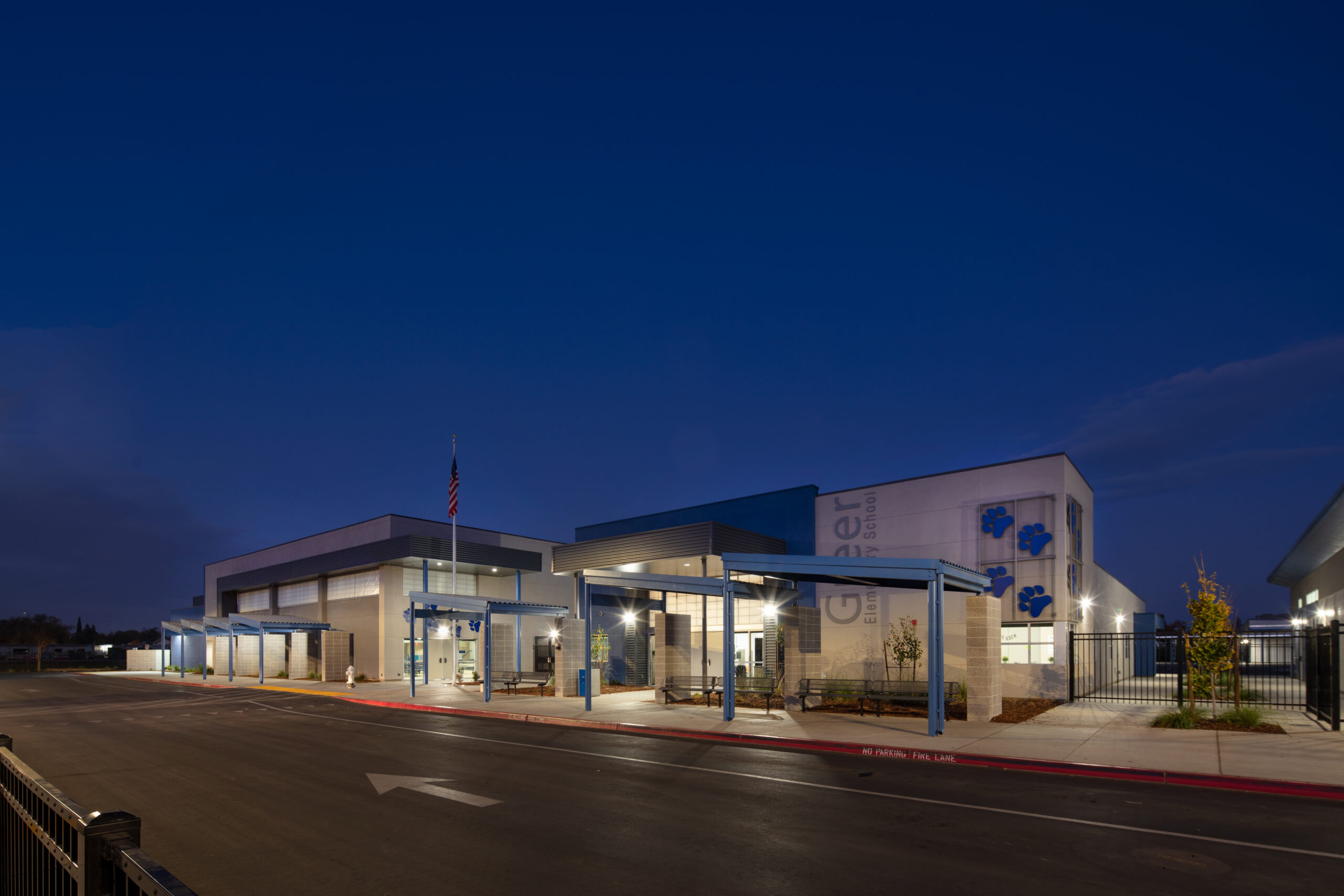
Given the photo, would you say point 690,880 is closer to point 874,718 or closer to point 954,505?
point 874,718

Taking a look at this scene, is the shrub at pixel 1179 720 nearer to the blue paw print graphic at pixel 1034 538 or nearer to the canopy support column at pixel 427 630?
the blue paw print graphic at pixel 1034 538

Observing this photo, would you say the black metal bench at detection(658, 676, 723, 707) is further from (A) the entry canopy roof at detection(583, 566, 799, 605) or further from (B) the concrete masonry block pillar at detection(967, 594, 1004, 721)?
(B) the concrete masonry block pillar at detection(967, 594, 1004, 721)

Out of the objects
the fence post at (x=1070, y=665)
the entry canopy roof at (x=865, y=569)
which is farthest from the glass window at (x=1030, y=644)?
the entry canopy roof at (x=865, y=569)

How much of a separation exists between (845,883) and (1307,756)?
437 inches

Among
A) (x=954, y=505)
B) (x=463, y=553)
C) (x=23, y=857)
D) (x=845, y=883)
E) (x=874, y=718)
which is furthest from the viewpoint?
(x=463, y=553)

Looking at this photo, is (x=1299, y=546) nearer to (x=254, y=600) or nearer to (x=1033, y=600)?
(x=1033, y=600)

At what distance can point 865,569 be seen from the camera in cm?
1853

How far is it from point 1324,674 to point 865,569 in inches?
412

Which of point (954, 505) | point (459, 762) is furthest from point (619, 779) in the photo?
point (954, 505)

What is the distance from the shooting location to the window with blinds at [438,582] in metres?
44.3

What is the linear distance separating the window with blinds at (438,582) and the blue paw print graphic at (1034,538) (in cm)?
2852

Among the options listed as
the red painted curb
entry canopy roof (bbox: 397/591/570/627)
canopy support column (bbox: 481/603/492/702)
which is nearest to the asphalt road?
the red painted curb

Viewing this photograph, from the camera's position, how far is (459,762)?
14.3 meters

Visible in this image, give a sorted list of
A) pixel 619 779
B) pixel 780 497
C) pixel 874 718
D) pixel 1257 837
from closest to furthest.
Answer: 1. pixel 1257 837
2. pixel 619 779
3. pixel 874 718
4. pixel 780 497
